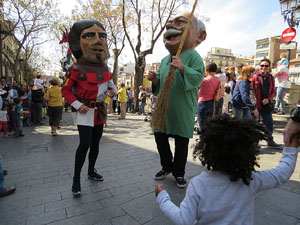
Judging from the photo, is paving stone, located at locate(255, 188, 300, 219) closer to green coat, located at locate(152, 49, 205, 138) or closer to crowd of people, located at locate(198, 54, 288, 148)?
green coat, located at locate(152, 49, 205, 138)

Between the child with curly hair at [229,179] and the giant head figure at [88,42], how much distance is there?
1.96 metres

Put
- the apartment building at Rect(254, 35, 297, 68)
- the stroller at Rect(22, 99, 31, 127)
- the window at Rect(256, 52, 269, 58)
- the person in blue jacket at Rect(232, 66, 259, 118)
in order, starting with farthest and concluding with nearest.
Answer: the window at Rect(256, 52, 269, 58) → the apartment building at Rect(254, 35, 297, 68) → the stroller at Rect(22, 99, 31, 127) → the person in blue jacket at Rect(232, 66, 259, 118)

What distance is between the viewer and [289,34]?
8.52 m

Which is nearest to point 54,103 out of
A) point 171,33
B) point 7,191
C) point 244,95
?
point 7,191

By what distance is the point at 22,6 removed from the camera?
16.4 m

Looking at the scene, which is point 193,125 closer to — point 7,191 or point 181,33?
point 181,33

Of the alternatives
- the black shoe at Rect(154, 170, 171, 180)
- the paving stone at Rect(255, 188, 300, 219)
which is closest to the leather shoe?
the black shoe at Rect(154, 170, 171, 180)

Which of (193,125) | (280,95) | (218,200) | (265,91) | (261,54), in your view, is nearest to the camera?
(218,200)

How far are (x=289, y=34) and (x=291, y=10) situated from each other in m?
0.92

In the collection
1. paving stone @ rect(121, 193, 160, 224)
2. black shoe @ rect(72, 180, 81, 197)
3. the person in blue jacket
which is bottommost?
paving stone @ rect(121, 193, 160, 224)

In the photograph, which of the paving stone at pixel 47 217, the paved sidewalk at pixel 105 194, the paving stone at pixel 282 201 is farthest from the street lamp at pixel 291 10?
the paving stone at pixel 47 217

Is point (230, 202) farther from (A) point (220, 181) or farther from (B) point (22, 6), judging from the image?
(B) point (22, 6)

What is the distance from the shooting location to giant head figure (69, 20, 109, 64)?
2.69 m

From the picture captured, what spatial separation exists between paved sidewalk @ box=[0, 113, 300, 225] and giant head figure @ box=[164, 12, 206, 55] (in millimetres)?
1833
